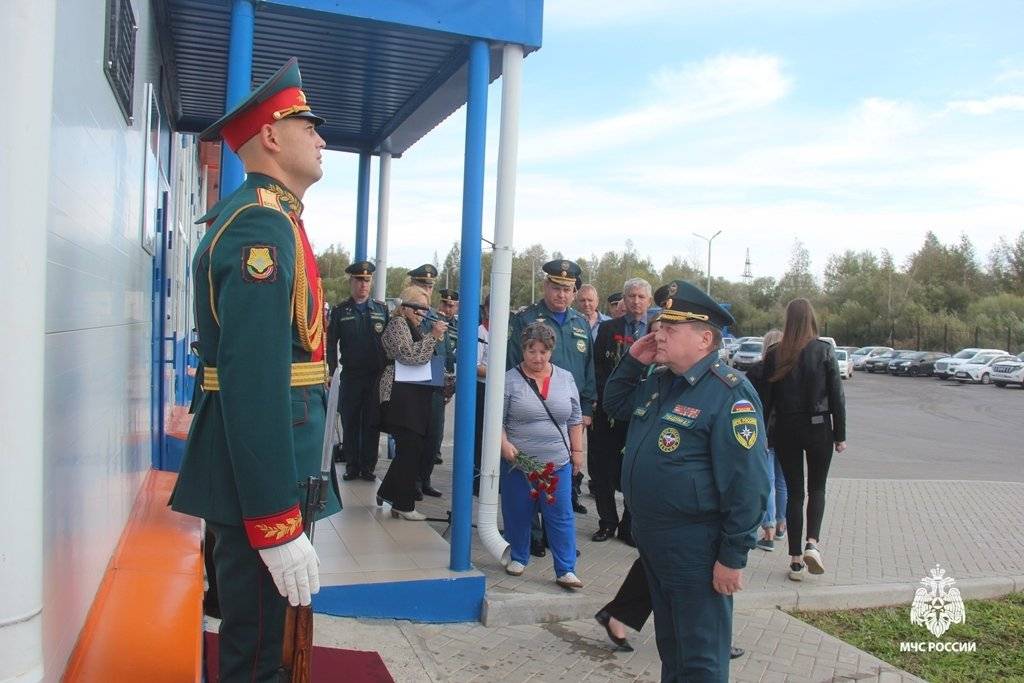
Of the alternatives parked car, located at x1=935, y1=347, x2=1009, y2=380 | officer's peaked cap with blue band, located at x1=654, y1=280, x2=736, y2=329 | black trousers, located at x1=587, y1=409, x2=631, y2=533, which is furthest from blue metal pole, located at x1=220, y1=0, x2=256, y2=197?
parked car, located at x1=935, y1=347, x2=1009, y2=380

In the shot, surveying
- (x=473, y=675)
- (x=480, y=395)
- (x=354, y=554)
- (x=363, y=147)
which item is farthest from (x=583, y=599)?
(x=363, y=147)

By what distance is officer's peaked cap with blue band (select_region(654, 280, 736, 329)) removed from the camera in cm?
337

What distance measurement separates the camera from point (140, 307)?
13.9 feet

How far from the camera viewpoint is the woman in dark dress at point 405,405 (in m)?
5.94

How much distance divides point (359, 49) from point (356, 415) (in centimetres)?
349

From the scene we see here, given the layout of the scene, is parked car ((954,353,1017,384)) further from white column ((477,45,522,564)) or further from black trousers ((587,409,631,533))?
white column ((477,45,522,564))

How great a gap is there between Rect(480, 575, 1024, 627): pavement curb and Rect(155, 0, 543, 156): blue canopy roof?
10.3ft

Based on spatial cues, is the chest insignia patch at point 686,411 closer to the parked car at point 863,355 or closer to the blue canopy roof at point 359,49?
the blue canopy roof at point 359,49

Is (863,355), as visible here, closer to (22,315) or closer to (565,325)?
(565,325)

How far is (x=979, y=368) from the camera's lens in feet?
116

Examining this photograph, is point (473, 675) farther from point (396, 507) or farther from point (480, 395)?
point (480, 395)

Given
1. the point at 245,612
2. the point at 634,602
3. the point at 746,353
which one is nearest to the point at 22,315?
the point at 245,612

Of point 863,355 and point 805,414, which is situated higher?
point 805,414

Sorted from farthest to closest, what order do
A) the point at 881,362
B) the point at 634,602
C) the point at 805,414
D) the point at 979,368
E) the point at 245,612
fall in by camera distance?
1. the point at 881,362
2. the point at 979,368
3. the point at 805,414
4. the point at 634,602
5. the point at 245,612
